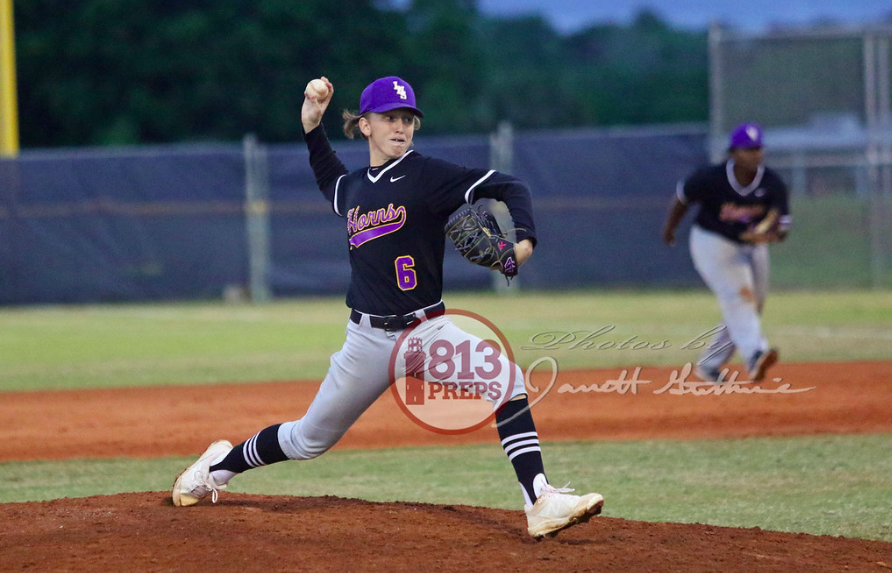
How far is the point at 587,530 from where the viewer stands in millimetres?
4195

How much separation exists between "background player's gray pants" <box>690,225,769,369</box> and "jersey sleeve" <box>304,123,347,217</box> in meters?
4.27

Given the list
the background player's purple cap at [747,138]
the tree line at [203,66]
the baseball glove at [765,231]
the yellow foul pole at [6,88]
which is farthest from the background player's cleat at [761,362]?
the tree line at [203,66]

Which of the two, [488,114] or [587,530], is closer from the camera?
[587,530]

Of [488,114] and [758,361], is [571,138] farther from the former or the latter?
[488,114]

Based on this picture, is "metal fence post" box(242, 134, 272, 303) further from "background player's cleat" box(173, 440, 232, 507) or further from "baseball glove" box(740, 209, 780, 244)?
"background player's cleat" box(173, 440, 232, 507)

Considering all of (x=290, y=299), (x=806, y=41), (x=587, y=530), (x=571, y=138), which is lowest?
(x=290, y=299)

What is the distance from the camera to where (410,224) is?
4141 millimetres

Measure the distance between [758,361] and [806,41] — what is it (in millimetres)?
10524

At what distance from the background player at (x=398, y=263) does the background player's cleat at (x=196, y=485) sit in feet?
1.37

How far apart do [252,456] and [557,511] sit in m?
1.34

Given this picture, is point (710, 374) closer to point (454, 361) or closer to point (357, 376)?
point (454, 361)

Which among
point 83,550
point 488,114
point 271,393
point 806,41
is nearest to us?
point 83,550

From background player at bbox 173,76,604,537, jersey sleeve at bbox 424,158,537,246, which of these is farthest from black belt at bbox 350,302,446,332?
jersey sleeve at bbox 424,158,537,246

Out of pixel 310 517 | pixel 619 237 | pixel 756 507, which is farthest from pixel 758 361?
pixel 619 237
